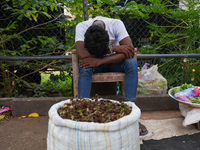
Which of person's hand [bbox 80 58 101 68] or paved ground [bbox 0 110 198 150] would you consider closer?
paved ground [bbox 0 110 198 150]

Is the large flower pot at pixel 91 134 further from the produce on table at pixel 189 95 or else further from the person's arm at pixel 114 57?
the produce on table at pixel 189 95

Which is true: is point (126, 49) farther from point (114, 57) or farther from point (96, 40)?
point (96, 40)

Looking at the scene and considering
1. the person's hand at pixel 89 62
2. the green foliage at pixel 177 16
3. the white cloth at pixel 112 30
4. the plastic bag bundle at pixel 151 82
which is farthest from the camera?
the green foliage at pixel 177 16

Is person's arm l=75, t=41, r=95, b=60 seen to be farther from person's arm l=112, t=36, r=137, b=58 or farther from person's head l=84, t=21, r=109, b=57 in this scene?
person's arm l=112, t=36, r=137, b=58

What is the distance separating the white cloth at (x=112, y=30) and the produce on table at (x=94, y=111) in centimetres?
113

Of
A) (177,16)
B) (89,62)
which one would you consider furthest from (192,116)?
(177,16)

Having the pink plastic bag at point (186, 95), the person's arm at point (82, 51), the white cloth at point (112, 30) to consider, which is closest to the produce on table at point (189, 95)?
the pink plastic bag at point (186, 95)

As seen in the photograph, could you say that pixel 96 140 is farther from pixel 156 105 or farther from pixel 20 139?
pixel 156 105

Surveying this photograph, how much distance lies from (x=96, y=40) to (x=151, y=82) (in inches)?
48.0

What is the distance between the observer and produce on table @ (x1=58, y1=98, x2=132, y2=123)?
1161 mm

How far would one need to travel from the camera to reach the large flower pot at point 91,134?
1.06 m

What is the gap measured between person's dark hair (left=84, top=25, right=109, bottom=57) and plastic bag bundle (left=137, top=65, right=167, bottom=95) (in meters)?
0.96

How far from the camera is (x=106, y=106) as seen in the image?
4.42 feet

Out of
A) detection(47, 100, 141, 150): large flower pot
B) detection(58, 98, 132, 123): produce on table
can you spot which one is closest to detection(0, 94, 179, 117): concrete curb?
detection(58, 98, 132, 123): produce on table
